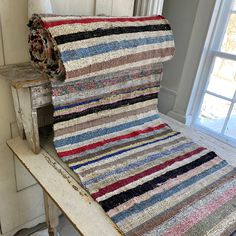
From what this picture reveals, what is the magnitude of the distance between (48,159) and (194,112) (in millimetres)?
1141

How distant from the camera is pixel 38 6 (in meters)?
0.82

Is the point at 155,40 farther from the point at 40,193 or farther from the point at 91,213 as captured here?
the point at 40,193

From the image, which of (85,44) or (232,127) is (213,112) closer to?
(232,127)

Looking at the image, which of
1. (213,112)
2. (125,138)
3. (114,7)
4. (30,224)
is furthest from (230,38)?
(30,224)

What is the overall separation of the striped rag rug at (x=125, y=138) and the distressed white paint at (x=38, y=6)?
0.05m

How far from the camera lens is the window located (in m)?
1.45

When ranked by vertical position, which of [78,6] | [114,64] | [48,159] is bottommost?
[48,159]

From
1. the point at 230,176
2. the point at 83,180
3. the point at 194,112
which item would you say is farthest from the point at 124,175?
the point at 194,112

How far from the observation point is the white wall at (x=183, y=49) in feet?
4.83

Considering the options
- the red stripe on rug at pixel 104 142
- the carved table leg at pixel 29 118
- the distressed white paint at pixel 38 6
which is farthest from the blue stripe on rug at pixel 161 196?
the distressed white paint at pixel 38 6

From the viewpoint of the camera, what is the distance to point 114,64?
0.86 metres

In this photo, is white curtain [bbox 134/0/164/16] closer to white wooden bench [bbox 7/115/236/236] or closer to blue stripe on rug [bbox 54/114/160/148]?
blue stripe on rug [bbox 54/114/160/148]

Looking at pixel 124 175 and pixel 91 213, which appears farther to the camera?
pixel 124 175

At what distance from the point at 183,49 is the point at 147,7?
52 centimetres
